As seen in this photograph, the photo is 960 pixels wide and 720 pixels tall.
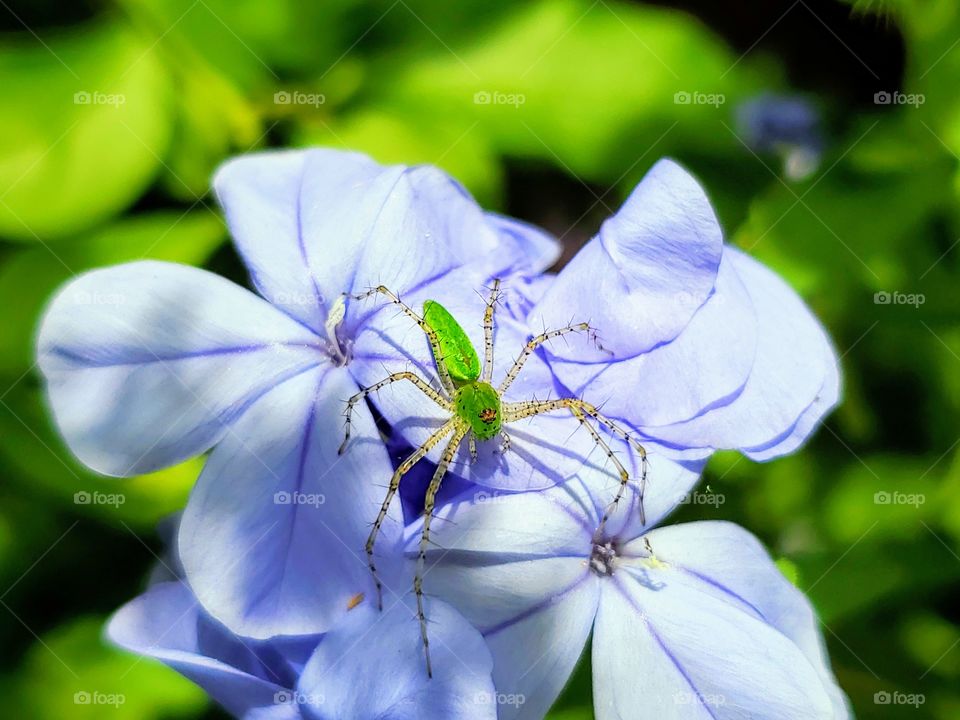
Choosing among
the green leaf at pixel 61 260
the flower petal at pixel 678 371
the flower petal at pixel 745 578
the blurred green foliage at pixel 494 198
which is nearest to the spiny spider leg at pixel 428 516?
the flower petal at pixel 678 371

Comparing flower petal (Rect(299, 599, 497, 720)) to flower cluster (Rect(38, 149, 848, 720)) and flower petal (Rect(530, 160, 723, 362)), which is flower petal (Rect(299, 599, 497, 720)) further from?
flower petal (Rect(530, 160, 723, 362))

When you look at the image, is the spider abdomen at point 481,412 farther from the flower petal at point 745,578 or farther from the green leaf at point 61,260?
the green leaf at point 61,260

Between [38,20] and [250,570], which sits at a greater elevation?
[38,20]

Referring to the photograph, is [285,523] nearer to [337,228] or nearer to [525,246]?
[337,228]

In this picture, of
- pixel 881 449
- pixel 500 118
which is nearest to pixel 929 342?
pixel 881 449

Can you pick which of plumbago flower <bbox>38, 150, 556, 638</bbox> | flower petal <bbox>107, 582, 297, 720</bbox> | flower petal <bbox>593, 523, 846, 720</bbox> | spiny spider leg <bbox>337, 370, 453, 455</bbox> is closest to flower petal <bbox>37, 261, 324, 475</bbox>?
plumbago flower <bbox>38, 150, 556, 638</bbox>

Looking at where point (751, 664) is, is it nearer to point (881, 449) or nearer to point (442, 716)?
point (442, 716)
